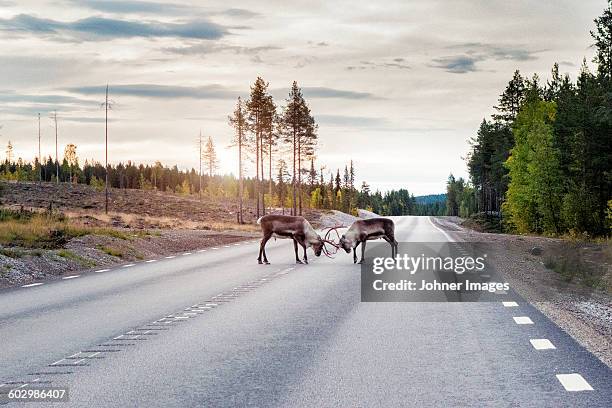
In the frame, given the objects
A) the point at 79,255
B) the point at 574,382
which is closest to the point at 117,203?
the point at 79,255

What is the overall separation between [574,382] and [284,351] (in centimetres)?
328

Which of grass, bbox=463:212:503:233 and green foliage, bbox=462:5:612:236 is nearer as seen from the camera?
green foliage, bbox=462:5:612:236

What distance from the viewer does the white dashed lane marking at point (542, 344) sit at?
8659 millimetres

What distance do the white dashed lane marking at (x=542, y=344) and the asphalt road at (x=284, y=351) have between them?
0.36 ft

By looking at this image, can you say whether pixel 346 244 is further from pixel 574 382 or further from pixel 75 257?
pixel 574 382

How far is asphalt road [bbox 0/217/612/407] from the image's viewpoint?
21.1 ft

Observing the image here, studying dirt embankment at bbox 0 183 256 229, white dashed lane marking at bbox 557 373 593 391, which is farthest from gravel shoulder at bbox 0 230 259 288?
dirt embankment at bbox 0 183 256 229

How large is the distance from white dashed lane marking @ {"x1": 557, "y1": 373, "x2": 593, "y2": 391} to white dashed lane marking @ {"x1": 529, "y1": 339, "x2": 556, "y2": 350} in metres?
1.44

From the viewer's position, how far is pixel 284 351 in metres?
8.46

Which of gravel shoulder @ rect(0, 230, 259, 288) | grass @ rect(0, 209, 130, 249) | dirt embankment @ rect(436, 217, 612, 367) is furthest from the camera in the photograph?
grass @ rect(0, 209, 130, 249)

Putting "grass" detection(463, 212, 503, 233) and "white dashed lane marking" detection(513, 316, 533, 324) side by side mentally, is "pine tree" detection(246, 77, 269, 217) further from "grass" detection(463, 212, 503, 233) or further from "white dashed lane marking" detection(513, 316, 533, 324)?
"white dashed lane marking" detection(513, 316, 533, 324)

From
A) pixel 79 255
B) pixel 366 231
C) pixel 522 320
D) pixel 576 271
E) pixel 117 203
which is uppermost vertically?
pixel 117 203

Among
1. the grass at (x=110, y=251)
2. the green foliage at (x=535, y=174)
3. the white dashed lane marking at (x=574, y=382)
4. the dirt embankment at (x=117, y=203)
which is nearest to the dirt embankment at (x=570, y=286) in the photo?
the white dashed lane marking at (x=574, y=382)

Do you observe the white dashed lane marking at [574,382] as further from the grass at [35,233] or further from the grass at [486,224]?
the grass at [486,224]
